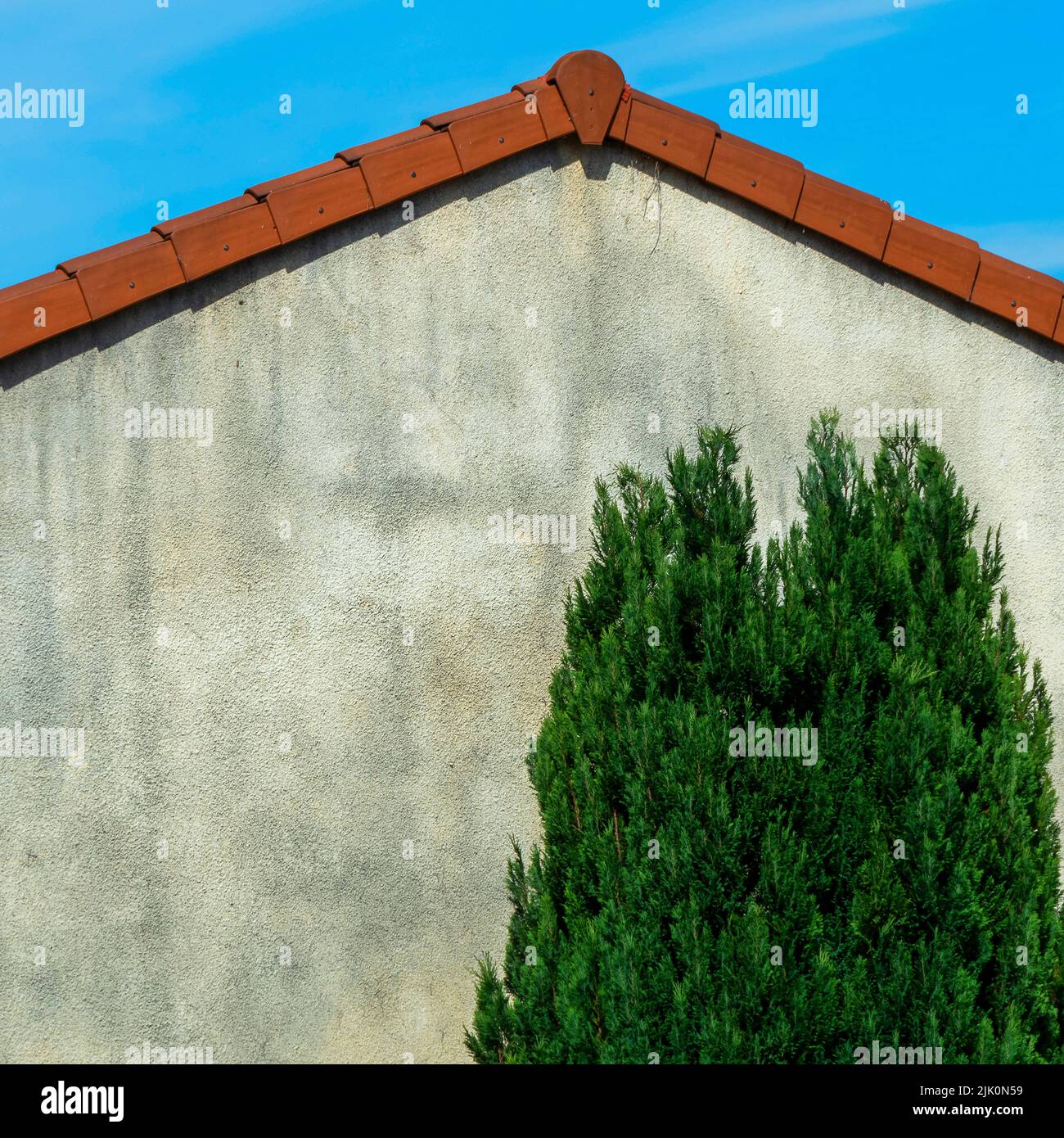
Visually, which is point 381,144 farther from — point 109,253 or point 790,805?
point 790,805

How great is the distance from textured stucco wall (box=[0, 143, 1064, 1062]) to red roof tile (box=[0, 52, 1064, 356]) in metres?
0.13

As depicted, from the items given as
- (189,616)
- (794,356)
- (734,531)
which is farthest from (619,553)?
(189,616)

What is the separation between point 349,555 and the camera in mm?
5727

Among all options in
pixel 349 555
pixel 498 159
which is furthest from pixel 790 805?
pixel 498 159

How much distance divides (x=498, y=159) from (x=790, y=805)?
3380 millimetres

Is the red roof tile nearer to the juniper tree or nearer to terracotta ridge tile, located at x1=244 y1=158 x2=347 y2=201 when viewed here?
terracotta ridge tile, located at x1=244 y1=158 x2=347 y2=201

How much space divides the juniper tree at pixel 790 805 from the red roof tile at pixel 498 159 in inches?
47.3

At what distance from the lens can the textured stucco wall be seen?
5.49m

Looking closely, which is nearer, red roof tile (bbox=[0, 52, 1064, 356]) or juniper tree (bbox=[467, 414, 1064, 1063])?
juniper tree (bbox=[467, 414, 1064, 1063])

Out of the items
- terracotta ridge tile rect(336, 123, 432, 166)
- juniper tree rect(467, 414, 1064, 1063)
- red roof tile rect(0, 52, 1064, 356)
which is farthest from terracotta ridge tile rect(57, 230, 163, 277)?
juniper tree rect(467, 414, 1064, 1063)

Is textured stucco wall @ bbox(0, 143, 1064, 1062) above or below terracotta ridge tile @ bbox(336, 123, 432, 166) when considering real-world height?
below

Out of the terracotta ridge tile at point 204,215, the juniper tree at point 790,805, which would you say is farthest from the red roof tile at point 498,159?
the juniper tree at point 790,805

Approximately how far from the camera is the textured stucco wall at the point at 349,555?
18.0ft

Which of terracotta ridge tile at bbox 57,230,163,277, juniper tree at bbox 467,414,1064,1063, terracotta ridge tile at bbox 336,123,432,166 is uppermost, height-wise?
terracotta ridge tile at bbox 336,123,432,166
